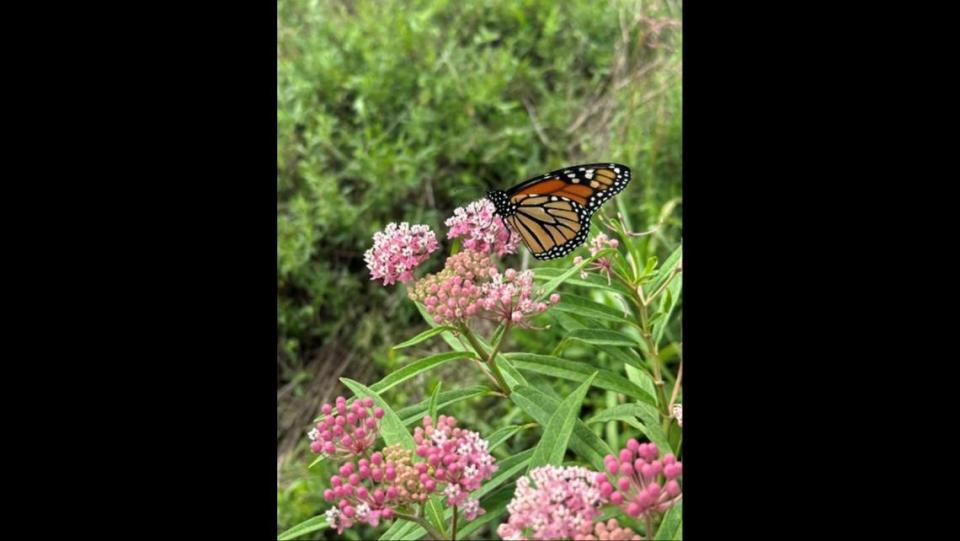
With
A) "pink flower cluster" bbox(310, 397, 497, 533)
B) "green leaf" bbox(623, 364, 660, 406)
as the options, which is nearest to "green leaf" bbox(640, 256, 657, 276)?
"green leaf" bbox(623, 364, 660, 406)

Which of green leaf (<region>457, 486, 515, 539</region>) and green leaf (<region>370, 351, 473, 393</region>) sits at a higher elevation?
green leaf (<region>370, 351, 473, 393</region>)

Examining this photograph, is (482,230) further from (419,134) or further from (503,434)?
(419,134)

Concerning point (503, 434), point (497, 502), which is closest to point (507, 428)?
point (503, 434)

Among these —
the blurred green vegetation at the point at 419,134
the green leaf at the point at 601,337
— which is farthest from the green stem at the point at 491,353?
the blurred green vegetation at the point at 419,134

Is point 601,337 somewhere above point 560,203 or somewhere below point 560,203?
below

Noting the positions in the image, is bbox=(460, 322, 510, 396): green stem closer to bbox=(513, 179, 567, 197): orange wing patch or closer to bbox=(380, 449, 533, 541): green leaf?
bbox=(380, 449, 533, 541): green leaf
